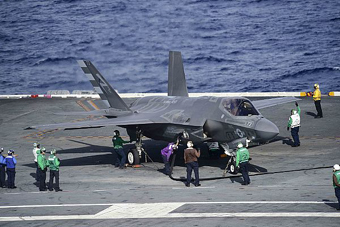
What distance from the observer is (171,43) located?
11194 centimetres

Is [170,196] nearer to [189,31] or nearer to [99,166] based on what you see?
[99,166]

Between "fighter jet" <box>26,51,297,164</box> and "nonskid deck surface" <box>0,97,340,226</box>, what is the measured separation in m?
1.59

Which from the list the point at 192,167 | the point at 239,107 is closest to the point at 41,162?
the point at 192,167

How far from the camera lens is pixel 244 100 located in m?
27.7

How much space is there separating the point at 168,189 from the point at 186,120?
4815 millimetres

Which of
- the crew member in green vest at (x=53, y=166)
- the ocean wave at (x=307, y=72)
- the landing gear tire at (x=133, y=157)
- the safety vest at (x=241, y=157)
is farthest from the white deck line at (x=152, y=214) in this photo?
the ocean wave at (x=307, y=72)

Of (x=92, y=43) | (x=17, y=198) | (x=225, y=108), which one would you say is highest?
(x=92, y=43)

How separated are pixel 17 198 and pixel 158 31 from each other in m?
96.7

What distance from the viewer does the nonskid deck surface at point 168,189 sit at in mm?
19688

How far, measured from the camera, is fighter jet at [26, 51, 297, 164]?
26.7m

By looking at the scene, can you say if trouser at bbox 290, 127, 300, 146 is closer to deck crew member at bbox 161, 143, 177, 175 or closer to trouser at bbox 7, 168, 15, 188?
deck crew member at bbox 161, 143, 177, 175

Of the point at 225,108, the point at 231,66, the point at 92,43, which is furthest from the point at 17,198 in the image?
the point at 92,43

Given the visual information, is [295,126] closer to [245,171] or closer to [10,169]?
[245,171]

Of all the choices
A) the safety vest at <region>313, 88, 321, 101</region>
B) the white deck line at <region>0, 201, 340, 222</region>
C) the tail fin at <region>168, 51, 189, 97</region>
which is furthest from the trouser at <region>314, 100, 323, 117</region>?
the white deck line at <region>0, 201, 340, 222</region>
